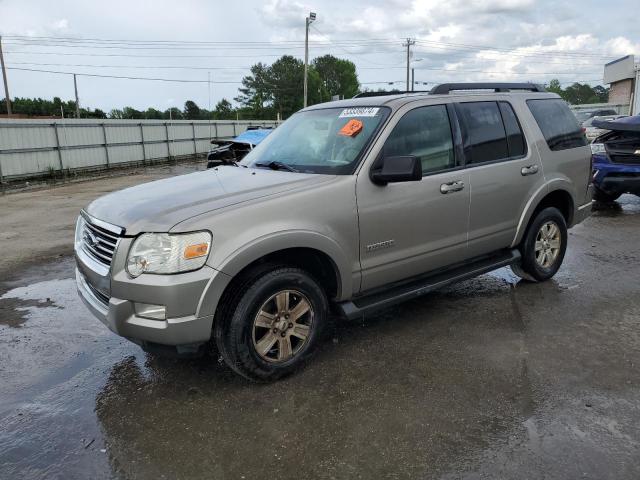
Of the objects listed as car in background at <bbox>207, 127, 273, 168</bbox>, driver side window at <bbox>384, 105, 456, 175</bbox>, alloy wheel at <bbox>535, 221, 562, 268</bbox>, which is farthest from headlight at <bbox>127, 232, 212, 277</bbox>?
car in background at <bbox>207, 127, 273, 168</bbox>

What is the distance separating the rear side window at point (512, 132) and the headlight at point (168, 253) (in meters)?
3.08

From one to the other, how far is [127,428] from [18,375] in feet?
4.01

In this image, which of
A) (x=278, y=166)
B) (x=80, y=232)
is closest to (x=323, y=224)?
(x=278, y=166)

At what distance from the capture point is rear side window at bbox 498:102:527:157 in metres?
4.81

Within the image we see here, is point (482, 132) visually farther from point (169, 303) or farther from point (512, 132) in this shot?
point (169, 303)

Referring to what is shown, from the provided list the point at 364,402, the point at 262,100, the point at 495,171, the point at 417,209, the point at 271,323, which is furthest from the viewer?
the point at 262,100

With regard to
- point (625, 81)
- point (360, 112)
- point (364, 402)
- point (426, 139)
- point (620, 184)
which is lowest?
point (364, 402)

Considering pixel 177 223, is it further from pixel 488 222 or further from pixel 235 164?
pixel 488 222

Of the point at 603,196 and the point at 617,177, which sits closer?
the point at 617,177

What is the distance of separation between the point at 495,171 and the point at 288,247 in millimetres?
2208

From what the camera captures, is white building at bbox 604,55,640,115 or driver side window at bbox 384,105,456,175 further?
white building at bbox 604,55,640,115

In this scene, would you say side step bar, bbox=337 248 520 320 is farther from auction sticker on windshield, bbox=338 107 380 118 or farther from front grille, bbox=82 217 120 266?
front grille, bbox=82 217 120 266

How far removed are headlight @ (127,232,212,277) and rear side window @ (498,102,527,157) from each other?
3.08 metres

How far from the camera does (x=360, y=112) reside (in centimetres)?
416
